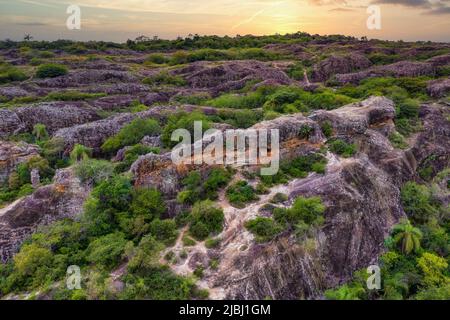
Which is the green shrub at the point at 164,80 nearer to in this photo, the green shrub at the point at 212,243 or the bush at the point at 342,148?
the bush at the point at 342,148

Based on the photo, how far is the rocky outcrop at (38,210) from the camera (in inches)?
910

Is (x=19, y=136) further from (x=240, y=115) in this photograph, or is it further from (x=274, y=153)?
(x=274, y=153)

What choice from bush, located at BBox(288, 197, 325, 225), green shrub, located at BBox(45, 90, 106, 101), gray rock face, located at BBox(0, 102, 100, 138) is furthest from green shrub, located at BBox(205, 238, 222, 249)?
green shrub, located at BBox(45, 90, 106, 101)

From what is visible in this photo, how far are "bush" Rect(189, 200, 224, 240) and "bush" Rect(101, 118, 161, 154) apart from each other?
46.4ft

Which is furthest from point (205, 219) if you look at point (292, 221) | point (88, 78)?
point (88, 78)

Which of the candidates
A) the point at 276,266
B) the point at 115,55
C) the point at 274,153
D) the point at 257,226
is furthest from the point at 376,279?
the point at 115,55

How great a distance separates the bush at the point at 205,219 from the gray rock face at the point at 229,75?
1531 inches

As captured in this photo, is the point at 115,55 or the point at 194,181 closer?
the point at 194,181

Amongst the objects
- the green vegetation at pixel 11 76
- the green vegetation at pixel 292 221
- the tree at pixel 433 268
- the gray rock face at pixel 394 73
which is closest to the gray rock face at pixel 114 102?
the green vegetation at pixel 11 76

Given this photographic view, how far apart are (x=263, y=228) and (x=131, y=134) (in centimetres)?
1910

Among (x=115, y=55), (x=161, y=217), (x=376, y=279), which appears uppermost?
(x=115, y=55)

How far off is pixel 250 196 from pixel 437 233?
13.4 m

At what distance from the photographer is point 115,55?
307ft

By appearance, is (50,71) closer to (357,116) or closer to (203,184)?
(203,184)
